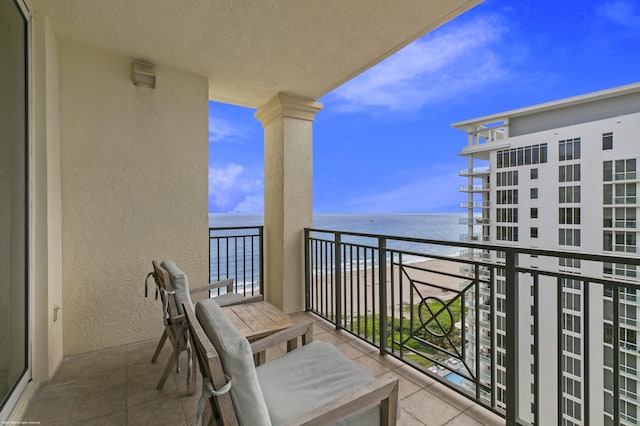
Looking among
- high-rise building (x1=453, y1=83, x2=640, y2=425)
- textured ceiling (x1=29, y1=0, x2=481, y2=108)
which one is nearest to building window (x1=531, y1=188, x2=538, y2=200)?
high-rise building (x1=453, y1=83, x2=640, y2=425)

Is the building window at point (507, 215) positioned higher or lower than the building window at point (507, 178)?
lower

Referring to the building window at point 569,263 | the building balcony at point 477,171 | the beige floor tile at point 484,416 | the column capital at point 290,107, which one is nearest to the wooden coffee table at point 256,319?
the beige floor tile at point 484,416

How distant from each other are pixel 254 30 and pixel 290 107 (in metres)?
1.18

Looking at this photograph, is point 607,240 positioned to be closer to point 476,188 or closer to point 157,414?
point 476,188

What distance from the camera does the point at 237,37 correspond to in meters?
2.24

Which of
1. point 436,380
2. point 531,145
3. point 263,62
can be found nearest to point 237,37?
point 263,62

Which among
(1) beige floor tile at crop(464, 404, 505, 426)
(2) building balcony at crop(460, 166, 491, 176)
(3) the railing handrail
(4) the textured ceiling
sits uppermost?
(4) the textured ceiling

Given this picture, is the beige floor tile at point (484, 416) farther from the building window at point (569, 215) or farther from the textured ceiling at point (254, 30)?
the textured ceiling at point (254, 30)

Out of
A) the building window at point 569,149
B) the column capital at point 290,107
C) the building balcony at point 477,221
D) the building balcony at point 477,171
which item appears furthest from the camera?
the building balcony at point 477,171

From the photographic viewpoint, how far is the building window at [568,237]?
7.48ft

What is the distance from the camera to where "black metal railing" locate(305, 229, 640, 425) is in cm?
125

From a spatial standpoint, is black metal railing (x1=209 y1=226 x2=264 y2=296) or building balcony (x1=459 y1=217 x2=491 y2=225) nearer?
building balcony (x1=459 y1=217 x2=491 y2=225)

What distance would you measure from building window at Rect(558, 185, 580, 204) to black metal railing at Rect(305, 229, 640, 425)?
→ 832 mm

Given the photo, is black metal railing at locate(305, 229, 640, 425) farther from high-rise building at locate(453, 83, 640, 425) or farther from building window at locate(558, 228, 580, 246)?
building window at locate(558, 228, 580, 246)
